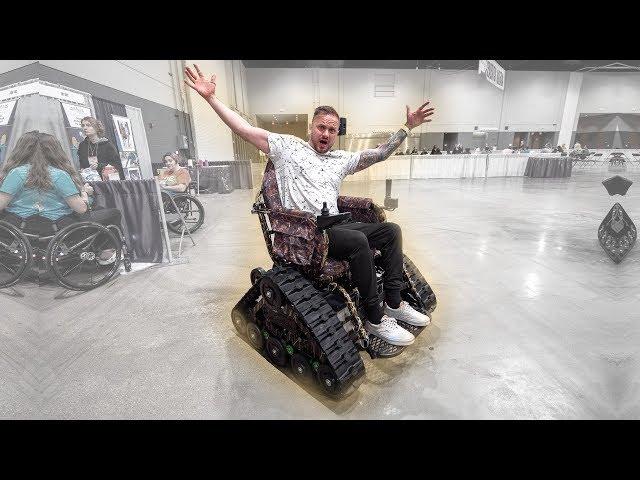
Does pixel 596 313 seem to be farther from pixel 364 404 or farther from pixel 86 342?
pixel 86 342

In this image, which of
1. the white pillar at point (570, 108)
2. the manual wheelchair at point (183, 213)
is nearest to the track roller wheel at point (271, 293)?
the manual wheelchair at point (183, 213)

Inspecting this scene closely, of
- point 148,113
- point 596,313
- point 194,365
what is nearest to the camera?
point 194,365

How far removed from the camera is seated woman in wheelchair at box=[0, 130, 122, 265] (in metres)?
2.46

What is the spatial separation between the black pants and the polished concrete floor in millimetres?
401

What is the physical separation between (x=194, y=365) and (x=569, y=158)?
543 inches

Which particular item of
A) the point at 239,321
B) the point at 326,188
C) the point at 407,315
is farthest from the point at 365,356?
the point at 326,188

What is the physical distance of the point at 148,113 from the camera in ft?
15.5

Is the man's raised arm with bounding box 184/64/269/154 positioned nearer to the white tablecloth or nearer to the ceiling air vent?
the white tablecloth

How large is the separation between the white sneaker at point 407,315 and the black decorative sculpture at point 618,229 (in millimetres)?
2929

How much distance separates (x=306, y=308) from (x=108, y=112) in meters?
3.00

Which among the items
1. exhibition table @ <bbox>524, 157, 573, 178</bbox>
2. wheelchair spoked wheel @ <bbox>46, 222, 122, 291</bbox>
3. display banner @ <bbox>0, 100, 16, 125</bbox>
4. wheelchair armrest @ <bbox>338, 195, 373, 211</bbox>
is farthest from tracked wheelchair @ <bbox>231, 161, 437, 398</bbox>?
exhibition table @ <bbox>524, 157, 573, 178</bbox>

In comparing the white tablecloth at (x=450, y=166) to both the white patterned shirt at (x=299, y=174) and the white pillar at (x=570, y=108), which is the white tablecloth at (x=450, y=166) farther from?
the white patterned shirt at (x=299, y=174)

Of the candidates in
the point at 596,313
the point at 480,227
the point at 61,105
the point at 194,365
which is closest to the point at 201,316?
the point at 194,365

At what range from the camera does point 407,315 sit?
2.01m
